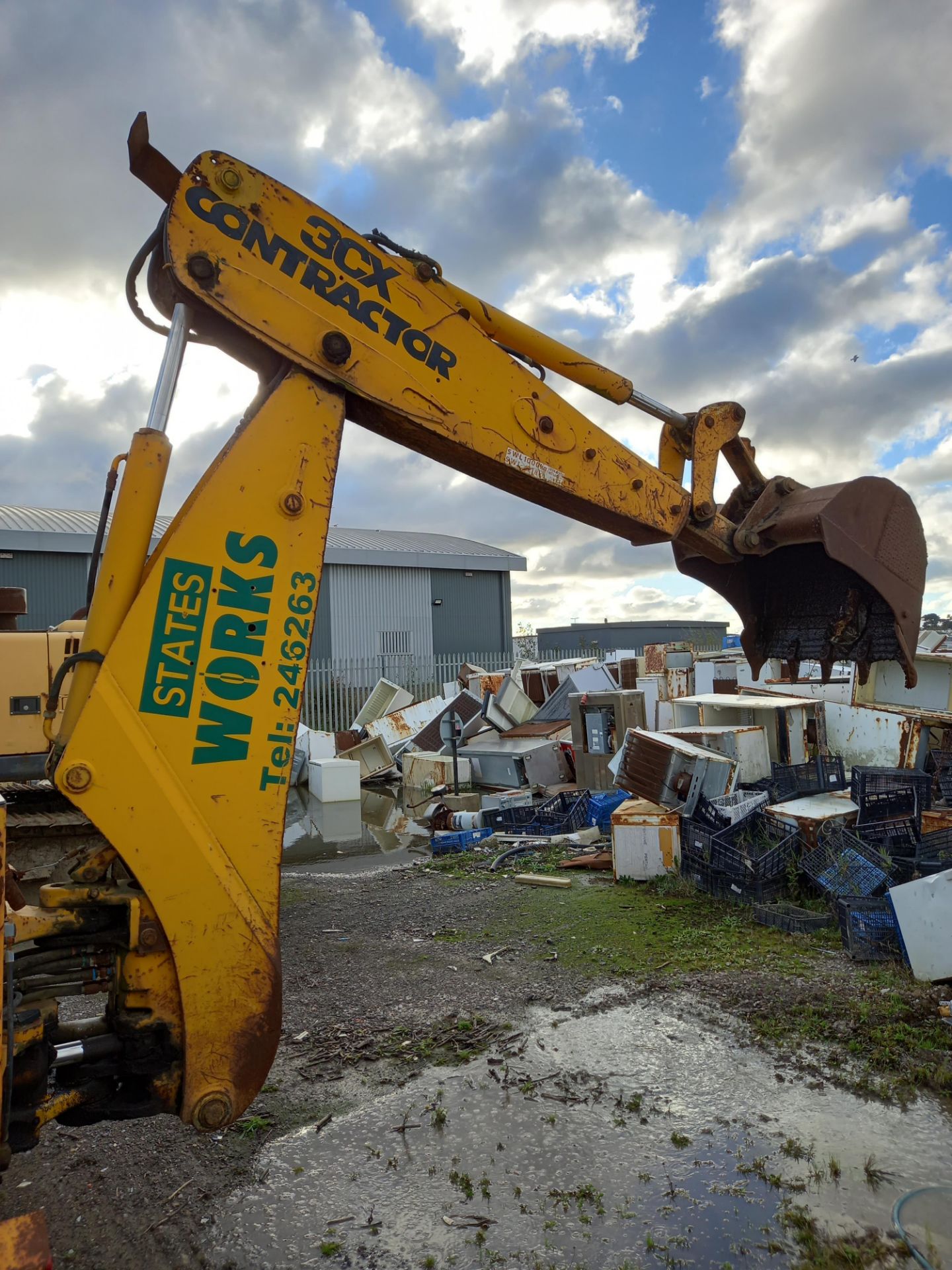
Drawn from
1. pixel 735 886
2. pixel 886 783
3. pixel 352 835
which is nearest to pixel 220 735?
pixel 735 886

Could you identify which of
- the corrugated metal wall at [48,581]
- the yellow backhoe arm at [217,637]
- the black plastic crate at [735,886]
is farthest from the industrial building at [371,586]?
the yellow backhoe arm at [217,637]

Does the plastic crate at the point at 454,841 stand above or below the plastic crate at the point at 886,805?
below

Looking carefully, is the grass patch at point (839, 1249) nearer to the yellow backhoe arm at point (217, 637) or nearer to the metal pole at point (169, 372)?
the yellow backhoe arm at point (217, 637)

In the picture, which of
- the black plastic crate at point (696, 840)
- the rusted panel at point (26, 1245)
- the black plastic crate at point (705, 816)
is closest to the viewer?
the rusted panel at point (26, 1245)

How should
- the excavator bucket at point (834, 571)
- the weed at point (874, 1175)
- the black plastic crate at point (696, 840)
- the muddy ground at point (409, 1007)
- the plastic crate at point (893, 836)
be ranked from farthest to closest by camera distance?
the black plastic crate at point (696, 840), the plastic crate at point (893, 836), the excavator bucket at point (834, 571), the muddy ground at point (409, 1007), the weed at point (874, 1175)

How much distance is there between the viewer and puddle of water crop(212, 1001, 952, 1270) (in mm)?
2893

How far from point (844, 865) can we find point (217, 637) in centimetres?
510

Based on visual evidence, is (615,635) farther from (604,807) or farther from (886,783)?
(886,783)

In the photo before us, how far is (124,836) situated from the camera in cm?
254

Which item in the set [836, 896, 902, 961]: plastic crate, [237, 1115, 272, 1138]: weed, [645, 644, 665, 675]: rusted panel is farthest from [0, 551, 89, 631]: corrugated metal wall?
[836, 896, 902, 961]: plastic crate

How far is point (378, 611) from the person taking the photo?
29.3m

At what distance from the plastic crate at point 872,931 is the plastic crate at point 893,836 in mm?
943

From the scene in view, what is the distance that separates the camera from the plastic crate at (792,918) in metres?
5.83

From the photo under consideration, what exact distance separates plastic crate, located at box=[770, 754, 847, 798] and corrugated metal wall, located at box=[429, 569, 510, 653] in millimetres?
22408
